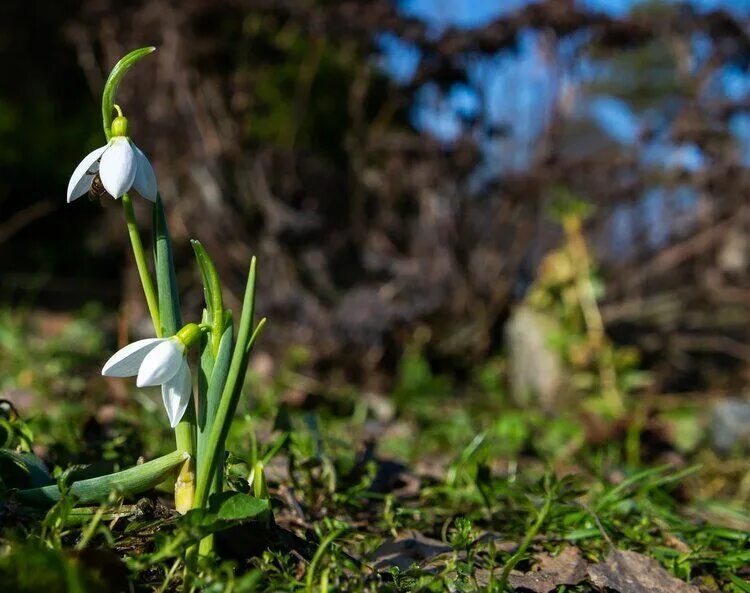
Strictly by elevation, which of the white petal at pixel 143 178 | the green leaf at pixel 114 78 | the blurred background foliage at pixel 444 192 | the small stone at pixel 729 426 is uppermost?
the green leaf at pixel 114 78

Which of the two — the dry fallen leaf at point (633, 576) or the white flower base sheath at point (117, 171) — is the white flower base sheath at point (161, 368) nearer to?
the white flower base sheath at point (117, 171)

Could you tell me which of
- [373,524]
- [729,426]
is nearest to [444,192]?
[729,426]

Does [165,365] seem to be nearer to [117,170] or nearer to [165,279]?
[165,279]

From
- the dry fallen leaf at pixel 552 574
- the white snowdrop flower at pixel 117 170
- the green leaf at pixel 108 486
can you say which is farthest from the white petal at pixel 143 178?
the dry fallen leaf at pixel 552 574

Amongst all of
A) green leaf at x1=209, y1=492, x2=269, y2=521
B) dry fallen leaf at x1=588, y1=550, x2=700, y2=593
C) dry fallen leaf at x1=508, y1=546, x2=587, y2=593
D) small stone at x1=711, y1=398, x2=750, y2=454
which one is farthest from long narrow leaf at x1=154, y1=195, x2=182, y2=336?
small stone at x1=711, y1=398, x2=750, y2=454

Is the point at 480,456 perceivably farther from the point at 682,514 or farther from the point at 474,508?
the point at 682,514

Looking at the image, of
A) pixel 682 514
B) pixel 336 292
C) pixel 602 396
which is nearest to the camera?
pixel 682 514

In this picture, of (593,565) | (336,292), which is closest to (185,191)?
(336,292)
